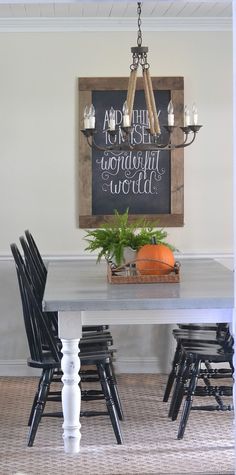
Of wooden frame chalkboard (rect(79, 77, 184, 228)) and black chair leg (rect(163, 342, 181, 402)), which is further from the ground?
wooden frame chalkboard (rect(79, 77, 184, 228))

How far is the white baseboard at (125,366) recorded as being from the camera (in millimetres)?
6051

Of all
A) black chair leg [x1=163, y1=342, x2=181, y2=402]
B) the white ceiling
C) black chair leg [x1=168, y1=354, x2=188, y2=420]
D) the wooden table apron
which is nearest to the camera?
the wooden table apron

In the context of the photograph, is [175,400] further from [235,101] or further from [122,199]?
[235,101]

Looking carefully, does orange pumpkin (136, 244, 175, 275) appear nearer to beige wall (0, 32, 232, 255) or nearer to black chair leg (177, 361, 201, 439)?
black chair leg (177, 361, 201, 439)

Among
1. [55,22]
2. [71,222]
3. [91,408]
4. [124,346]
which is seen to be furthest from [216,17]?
[91,408]

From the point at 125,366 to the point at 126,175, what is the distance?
1302 mm

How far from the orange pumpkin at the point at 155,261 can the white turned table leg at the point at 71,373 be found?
0.61m

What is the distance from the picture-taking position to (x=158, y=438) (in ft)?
14.6

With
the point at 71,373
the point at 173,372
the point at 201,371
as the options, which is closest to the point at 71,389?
the point at 71,373

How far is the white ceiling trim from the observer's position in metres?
5.85

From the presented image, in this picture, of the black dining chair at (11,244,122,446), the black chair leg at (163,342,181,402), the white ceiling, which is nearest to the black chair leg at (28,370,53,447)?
the black dining chair at (11,244,122,446)

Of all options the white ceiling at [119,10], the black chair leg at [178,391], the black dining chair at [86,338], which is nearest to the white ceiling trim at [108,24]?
the white ceiling at [119,10]

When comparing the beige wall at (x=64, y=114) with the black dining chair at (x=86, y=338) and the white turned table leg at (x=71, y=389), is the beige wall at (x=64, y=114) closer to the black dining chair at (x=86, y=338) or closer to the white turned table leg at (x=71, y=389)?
the black dining chair at (x=86, y=338)

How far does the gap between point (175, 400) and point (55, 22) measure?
2631 mm
